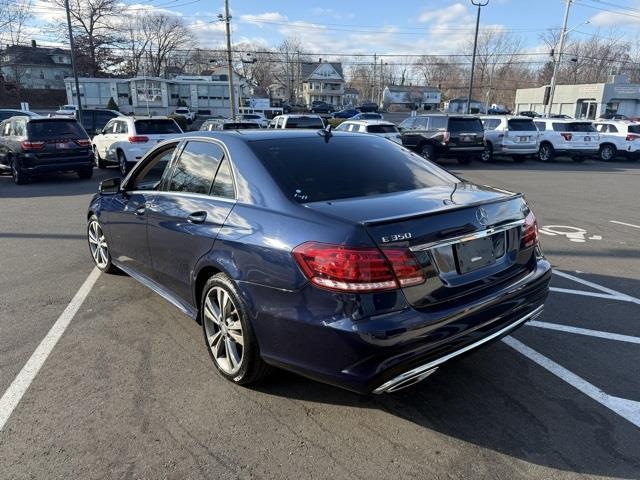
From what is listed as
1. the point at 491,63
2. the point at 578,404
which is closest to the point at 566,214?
the point at 578,404

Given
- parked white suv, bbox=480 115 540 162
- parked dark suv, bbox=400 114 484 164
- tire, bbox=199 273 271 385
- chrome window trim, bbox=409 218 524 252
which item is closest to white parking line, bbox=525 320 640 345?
chrome window trim, bbox=409 218 524 252

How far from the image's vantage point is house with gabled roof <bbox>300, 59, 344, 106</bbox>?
10556cm

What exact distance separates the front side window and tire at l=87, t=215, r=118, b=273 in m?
1.02

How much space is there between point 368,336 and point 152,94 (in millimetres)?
66168

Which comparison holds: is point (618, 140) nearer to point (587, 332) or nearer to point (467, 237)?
point (587, 332)

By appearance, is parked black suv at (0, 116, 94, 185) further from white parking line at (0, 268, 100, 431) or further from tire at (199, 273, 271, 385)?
tire at (199, 273, 271, 385)

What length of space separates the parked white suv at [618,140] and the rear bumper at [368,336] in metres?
22.1

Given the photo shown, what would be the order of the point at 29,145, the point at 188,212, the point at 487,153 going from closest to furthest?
1. the point at 188,212
2. the point at 29,145
3. the point at 487,153

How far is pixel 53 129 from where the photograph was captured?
12.5 meters

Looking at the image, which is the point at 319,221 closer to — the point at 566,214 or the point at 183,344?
the point at 183,344

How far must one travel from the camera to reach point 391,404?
9.98 ft

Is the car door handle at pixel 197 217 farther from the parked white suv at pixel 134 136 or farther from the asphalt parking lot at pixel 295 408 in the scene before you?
the parked white suv at pixel 134 136

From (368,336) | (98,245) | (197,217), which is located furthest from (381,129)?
(368,336)

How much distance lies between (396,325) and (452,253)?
1.88 ft
